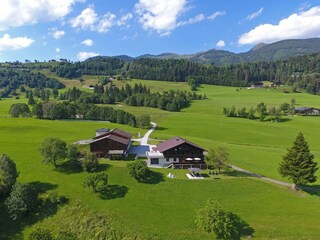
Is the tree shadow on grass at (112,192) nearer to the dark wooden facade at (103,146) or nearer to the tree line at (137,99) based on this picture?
the dark wooden facade at (103,146)

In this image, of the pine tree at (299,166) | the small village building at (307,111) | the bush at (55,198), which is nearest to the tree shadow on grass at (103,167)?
the bush at (55,198)

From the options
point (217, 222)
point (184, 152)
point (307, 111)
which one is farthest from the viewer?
point (307, 111)

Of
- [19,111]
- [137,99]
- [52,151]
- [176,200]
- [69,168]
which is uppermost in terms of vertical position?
[137,99]

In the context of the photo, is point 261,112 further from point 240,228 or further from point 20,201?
point 20,201

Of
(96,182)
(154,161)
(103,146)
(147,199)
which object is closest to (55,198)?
(96,182)

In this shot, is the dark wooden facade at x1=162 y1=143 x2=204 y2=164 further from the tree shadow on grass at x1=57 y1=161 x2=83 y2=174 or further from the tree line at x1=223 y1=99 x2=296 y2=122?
Result: the tree line at x1=223 y1=99 x2=296 y2=122

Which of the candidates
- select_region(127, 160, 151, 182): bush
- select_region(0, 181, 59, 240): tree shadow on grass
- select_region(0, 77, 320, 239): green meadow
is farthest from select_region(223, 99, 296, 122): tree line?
select_region(0, 181, 59, 240): tree shadow on grass
